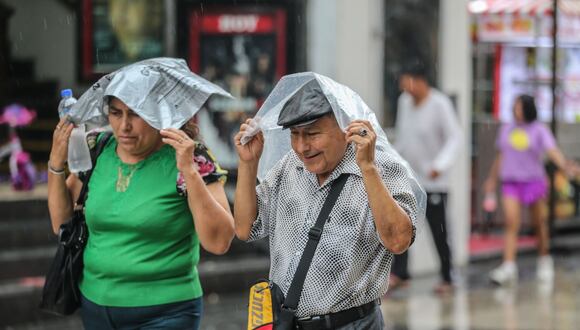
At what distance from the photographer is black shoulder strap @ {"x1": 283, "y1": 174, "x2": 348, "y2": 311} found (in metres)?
3.66

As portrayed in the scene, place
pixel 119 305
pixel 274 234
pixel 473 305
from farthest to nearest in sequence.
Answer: pixel 473 305, pixel 119 305, pixel 274 234

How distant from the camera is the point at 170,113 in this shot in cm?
411

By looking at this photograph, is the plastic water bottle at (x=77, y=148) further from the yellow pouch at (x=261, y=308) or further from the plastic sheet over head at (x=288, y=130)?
the yellow pouch at (x=261, y=308)

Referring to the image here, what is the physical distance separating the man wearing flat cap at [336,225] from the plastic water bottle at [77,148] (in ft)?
3.31

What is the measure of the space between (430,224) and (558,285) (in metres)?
1.73

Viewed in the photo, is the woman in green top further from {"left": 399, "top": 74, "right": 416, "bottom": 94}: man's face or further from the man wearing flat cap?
{"left": 399, "top": 74, "right": 416, "bottom": 94}: man's face

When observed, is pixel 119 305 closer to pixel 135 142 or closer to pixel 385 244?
pixel 135 142

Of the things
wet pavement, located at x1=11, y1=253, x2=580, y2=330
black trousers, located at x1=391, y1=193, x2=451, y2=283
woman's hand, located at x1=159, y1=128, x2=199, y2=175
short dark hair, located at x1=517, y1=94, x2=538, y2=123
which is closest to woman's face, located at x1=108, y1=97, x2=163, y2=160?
woman's hand, located at x1=159, y1=128, x2=199, y2=175

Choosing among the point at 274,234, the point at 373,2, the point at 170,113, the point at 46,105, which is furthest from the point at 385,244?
the point at 46,105

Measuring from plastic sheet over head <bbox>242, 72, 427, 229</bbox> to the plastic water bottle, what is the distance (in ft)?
2.51

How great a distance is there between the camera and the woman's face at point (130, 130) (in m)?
4.16

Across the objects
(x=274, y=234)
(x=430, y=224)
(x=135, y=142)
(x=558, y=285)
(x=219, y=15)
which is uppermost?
(x=219, y=15)

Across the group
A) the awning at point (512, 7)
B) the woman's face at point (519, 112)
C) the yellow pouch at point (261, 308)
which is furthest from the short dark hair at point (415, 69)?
the yellow pouch at point (261, 308)

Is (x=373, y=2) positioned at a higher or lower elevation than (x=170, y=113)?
higher
